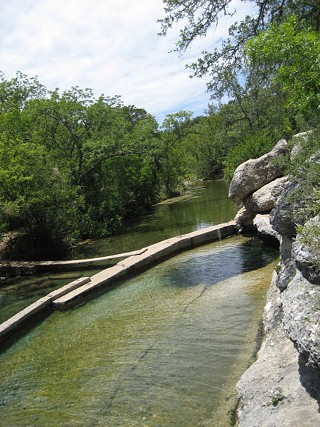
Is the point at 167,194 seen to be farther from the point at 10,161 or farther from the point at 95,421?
the point at 95,421

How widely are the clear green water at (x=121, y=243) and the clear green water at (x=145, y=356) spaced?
8.94 ft

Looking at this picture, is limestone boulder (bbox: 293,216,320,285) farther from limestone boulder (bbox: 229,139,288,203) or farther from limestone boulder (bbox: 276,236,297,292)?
limestone boulder (bbox: 229,139,288,203)

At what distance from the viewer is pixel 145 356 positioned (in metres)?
6.92

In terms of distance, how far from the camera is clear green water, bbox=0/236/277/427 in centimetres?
545

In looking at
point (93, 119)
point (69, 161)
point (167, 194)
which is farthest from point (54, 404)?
point (167, 194)

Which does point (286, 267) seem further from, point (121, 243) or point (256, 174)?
point (121, 243)

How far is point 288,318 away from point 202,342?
11.5ft

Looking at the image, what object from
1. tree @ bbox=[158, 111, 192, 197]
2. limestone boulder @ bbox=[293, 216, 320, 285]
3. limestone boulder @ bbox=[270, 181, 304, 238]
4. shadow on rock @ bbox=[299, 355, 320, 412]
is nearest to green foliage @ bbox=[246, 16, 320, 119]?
limestone boulder @ bbox=[270, 181, 304, 238]

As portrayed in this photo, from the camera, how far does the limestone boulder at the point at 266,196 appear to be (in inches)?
538

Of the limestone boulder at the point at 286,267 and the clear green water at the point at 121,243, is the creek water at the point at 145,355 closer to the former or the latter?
the limestone boulder at the point at 286,267

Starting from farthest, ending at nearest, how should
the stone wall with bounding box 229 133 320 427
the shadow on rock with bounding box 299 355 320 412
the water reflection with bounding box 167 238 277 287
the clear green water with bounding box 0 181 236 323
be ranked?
the clear green water with bounding box 0 181 236 323 → the water reflection with bounding box 167 238 277 287 → the shadow on rock with bounding box 299 355 320 412 → the stone wall with bounding box 229 133 320 427

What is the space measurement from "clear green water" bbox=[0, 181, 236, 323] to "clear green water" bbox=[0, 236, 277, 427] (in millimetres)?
2726

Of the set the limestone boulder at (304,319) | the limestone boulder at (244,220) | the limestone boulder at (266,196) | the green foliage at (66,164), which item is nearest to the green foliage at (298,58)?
the limestone boulder at (304,319)

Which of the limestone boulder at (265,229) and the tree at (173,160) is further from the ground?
the tree at (173,160)
